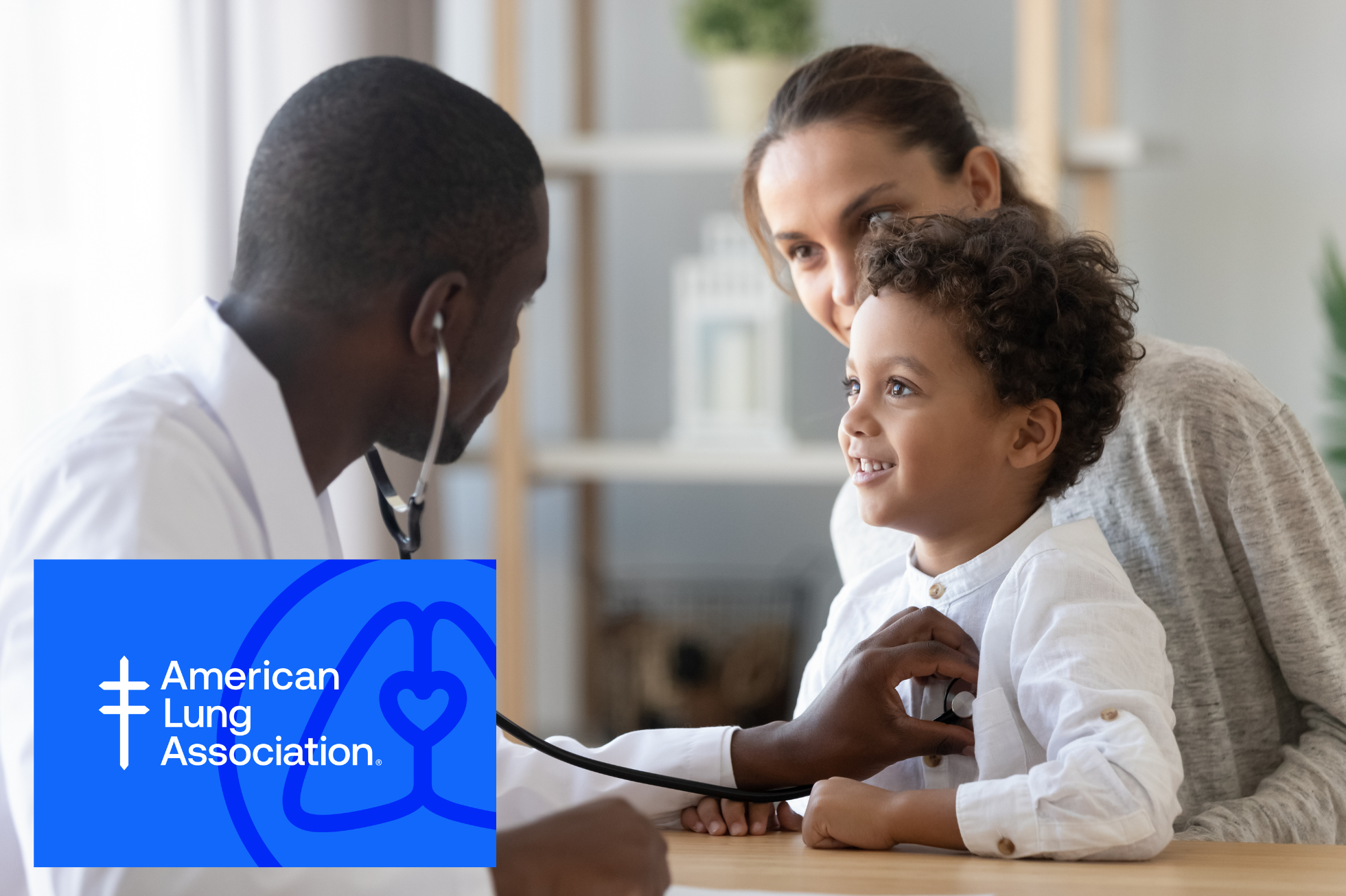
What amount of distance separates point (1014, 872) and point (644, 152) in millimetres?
1785

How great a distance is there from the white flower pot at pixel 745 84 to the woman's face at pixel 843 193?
1093mm

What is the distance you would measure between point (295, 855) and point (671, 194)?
2.32m

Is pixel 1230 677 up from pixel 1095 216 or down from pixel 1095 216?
down

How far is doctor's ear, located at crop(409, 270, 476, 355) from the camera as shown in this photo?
0.67m

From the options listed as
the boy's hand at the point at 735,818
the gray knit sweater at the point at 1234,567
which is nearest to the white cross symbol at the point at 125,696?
the boy's hand at the point at 735,818

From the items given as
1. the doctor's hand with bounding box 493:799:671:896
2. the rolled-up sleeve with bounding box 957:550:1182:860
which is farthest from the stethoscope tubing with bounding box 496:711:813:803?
the doctor's hand with bounding box 493:799:671:896

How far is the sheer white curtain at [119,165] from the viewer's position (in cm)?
151

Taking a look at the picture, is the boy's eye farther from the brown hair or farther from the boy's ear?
the brown hair

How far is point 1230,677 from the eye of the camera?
100 cm

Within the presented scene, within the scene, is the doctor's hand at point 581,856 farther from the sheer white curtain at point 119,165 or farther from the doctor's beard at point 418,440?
the sheer white curtain at point 119,165

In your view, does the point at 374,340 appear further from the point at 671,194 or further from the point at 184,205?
the point at 671,194

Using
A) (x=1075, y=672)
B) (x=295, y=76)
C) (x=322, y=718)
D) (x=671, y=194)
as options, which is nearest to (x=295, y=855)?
(x=322, y=718)

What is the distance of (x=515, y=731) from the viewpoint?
0.78 m

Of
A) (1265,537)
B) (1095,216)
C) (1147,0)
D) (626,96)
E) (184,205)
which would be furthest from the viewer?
(626,96)
